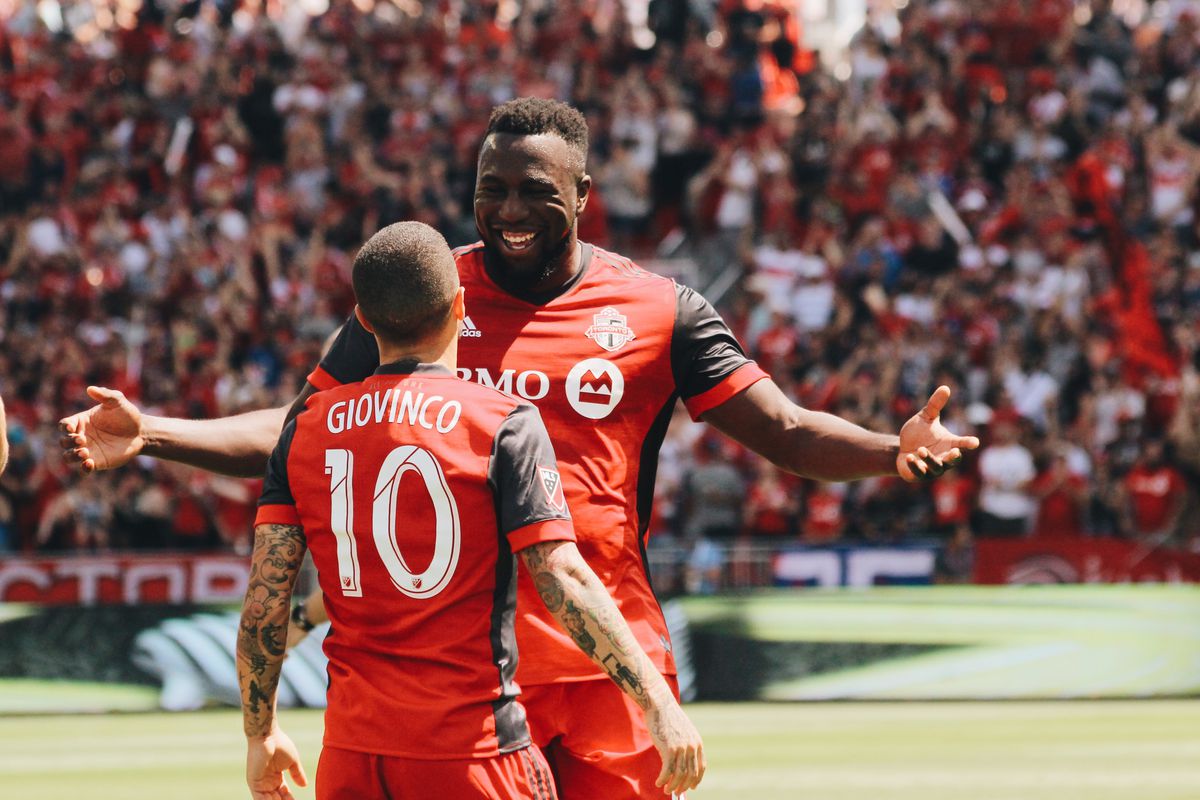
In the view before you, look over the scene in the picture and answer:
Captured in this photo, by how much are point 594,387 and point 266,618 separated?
119 centimetres

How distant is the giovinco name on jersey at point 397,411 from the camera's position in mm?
3885

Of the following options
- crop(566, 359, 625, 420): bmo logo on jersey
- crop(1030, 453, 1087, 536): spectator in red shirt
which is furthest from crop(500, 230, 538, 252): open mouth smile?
crop(1030, 453, 1087, 536): spectator in red shirt

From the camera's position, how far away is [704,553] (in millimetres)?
16031

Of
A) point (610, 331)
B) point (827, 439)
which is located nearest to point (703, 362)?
point (610, 331)

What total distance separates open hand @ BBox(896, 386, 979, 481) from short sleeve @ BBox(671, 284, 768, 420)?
19.6 inches

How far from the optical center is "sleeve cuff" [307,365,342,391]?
4.86 m

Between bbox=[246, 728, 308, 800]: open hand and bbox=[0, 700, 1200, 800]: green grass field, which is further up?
bbox=[246, 728, 308, 800]: open hand

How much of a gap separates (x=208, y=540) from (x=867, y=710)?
274 inches

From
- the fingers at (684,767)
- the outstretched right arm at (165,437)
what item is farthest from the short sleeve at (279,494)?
the fingers at (684,767)

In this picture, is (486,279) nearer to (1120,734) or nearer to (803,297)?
(1120,734)

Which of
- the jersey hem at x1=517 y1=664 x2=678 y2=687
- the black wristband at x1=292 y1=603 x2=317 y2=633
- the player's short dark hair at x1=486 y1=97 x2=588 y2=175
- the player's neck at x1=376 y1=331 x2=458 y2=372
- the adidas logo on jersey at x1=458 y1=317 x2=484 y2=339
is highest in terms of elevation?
the player's short dark hair at x1=486 y1=97 x2=588 y2=175

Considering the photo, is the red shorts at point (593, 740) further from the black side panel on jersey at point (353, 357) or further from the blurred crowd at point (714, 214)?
the blurred crowd at point (714, 214)

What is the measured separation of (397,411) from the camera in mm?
3906

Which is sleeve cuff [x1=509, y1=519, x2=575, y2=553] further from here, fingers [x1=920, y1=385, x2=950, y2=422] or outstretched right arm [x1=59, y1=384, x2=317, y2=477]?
fingers [x1=920, y1=385, x2=950, y2=422]
